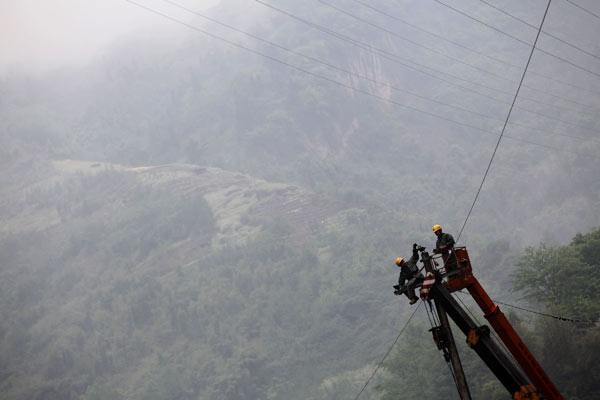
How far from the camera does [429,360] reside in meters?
71.2

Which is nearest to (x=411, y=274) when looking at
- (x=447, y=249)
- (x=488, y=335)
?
(x=447, y=249)

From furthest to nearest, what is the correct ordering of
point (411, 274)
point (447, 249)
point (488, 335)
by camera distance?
point (411, 274) → point (447, 249) → point (488, 335)

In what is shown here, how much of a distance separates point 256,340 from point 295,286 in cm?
2223

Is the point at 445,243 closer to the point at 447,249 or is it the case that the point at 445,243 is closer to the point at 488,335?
the point at 447,249

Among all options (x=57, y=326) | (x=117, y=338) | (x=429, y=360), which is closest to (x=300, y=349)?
(x=117, y=338)

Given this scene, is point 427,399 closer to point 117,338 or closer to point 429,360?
point 429,360

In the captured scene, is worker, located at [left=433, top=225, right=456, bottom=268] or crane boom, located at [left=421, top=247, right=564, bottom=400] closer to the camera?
crane boom, located at [left=421, top=247, right=564, bottom=400]

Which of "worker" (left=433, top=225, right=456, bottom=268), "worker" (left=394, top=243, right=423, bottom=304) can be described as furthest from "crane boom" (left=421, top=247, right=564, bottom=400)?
"worker" (left=394, top=243, right=423, bottom=304)

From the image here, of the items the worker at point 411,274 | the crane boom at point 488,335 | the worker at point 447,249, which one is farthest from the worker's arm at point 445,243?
the worker at point 411,274

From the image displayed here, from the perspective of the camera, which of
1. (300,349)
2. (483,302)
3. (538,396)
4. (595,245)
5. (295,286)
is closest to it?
(538,396)

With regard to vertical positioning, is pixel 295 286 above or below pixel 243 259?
below

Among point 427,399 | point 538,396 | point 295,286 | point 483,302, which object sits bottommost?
point 427,399

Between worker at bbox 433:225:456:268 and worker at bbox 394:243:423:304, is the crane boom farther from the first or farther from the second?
worker at bbox 394:243:423:304

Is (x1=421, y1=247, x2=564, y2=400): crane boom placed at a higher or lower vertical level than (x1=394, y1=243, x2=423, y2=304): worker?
lower
